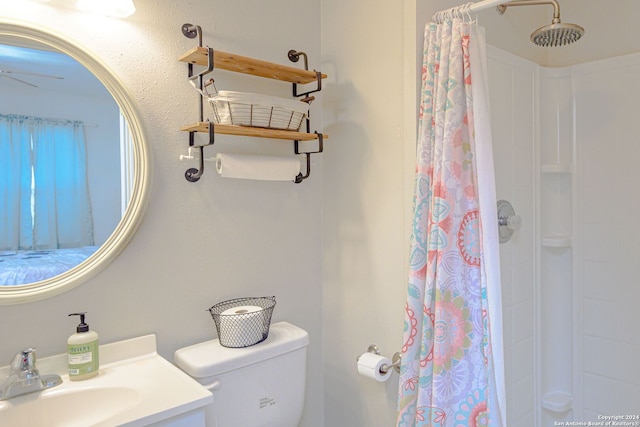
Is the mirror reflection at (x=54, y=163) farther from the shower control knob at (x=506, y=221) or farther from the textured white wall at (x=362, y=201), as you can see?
the shower control knob at (x=506, y=221)

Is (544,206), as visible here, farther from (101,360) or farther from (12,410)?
(12,410)

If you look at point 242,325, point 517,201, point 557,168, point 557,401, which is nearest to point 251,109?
point 242,325

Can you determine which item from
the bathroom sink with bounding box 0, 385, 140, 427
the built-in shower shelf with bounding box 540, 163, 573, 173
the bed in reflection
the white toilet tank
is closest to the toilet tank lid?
the white toilet tank

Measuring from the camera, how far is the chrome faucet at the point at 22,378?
1110mm

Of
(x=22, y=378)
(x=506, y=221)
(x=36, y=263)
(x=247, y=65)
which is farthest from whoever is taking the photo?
(x=506, y=221)

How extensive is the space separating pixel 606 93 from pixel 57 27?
7.11 ft

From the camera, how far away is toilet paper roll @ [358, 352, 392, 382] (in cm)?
148

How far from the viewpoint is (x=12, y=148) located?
1200mm

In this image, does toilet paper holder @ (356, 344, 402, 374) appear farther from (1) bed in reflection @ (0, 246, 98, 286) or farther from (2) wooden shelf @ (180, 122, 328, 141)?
(1) bed in reflection @ (0, 246, 98, 286)

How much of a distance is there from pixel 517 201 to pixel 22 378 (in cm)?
190

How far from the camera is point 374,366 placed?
1.49 m

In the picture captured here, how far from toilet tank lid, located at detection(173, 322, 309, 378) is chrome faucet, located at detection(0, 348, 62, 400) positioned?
1.24ft

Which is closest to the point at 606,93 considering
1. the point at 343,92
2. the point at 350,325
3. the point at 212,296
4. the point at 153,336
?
the point at 343,92

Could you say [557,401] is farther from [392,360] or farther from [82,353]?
[82,353]
